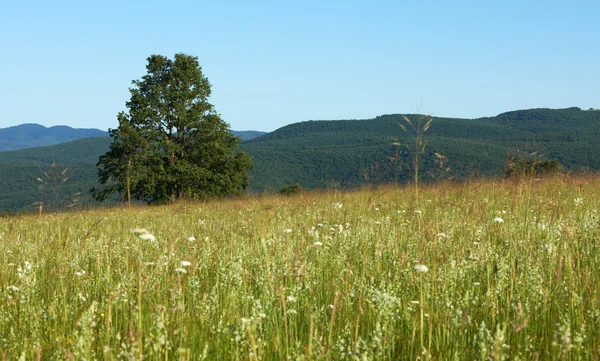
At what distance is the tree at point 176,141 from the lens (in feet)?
116

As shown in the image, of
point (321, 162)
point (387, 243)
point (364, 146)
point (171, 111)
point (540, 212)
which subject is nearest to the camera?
point (387, 243)

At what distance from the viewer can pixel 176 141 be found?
3919cm

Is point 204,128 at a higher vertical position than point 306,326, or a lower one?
higher

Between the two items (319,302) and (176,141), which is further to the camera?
(176,141)

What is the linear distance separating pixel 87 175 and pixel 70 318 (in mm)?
170461

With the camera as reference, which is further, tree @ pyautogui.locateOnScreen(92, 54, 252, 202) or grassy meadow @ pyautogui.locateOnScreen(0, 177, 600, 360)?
tree @ pyautogui.locateOnScreen(92, 54, 252, 202)

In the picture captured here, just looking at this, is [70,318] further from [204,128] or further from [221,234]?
[204,128]

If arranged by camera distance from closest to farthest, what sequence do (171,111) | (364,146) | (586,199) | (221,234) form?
(221,234)
(586,199)
(171,111)
(364,146)

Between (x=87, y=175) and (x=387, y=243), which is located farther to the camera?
(x=87, y=175)

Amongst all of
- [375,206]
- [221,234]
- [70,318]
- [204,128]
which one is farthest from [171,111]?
[70,318]

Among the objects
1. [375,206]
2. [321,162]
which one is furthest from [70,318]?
[321,162]

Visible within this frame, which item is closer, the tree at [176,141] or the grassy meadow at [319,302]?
the grassy meadow at [319,302]

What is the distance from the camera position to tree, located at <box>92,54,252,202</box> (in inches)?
1396

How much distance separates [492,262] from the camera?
3.68 metres
